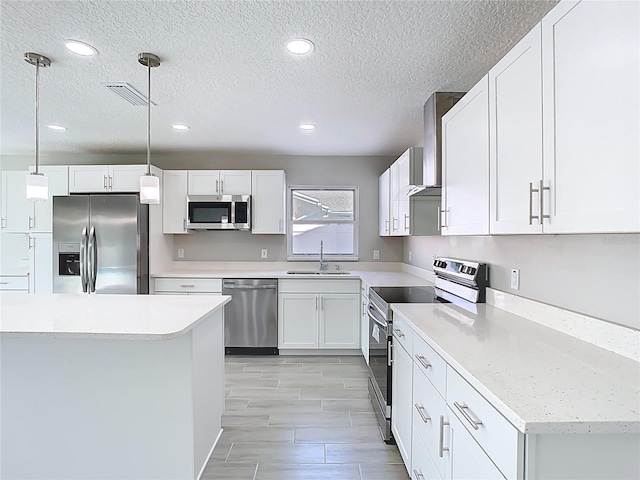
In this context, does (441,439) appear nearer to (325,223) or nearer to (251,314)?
(251,314)

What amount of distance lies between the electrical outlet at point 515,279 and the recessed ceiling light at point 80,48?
104 inches

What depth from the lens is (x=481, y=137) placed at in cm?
179

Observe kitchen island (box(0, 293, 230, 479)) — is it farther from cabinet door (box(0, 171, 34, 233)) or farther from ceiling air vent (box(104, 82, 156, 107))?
cabinet door (box(0, 171, 34, 233))

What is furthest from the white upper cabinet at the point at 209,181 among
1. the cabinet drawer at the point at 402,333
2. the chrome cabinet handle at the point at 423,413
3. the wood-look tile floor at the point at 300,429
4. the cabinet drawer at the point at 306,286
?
the chrome cabinet handle at the point at 423,413

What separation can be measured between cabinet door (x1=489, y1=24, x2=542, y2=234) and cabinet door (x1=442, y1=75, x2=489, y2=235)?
7 centimetres

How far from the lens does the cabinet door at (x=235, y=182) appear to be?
14.1ft

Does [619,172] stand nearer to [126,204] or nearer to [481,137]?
[481,137]

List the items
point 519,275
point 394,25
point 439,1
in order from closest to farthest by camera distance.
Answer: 1. point 439,1
2. point 394,25
3. point 519,275

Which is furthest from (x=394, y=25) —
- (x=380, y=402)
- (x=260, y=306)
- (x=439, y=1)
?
(x=260, y=306)

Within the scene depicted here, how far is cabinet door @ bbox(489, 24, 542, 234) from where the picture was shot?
51.9 inches

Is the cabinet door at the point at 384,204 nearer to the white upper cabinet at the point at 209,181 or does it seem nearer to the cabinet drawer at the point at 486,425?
the white upper cabinet at the point at 209,181

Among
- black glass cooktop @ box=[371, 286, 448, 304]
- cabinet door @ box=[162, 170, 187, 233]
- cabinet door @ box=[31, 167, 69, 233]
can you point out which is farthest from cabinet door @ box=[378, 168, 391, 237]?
cabinet door @ box=[31, 167, 69, 233]

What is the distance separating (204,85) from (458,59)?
5.35 feet

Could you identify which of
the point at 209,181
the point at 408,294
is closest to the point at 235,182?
the point at 209,181
